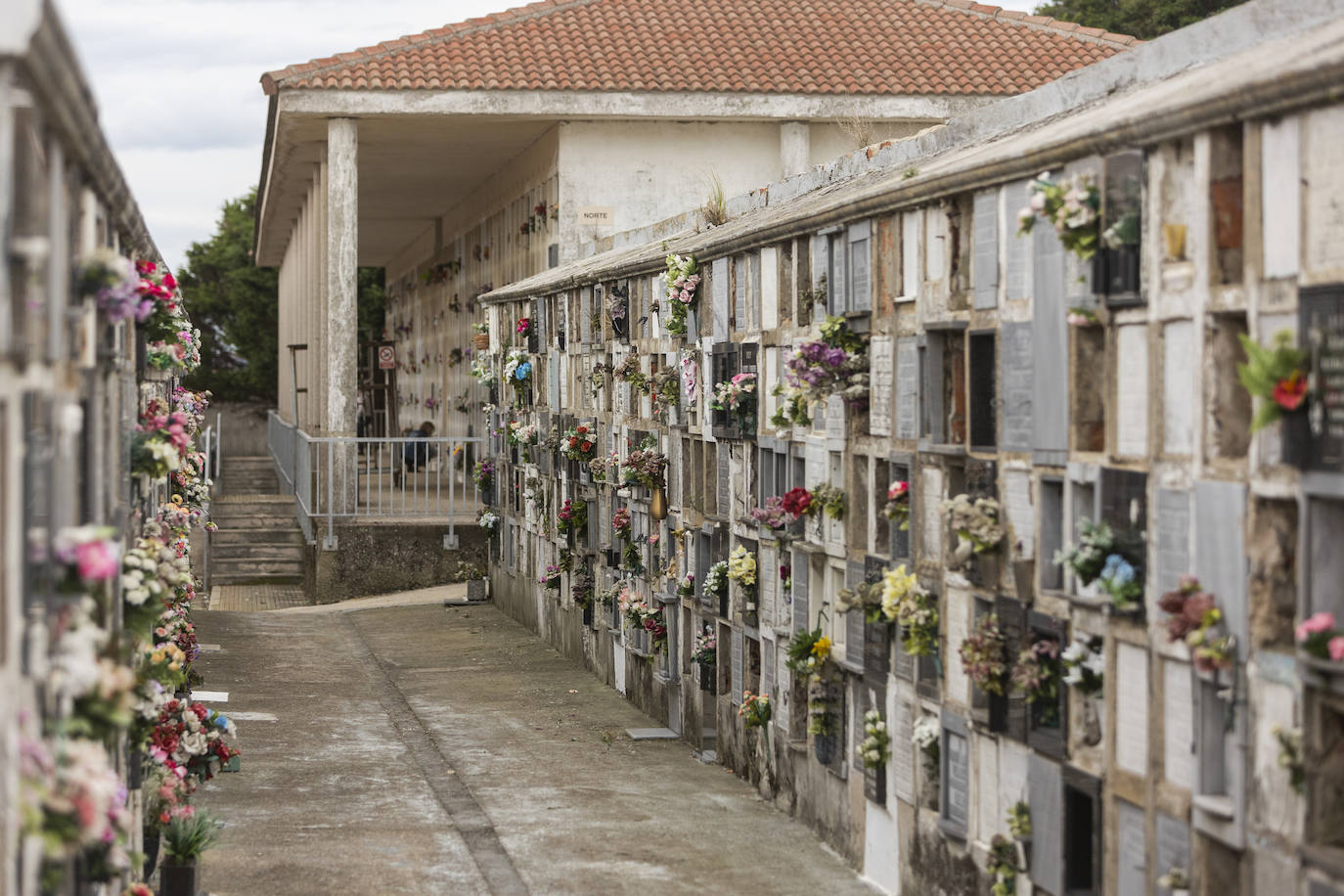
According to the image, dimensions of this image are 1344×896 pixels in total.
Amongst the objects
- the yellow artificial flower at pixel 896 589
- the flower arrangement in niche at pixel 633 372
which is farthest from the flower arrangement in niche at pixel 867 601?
the flower arrangement in niche at pixel 633 372

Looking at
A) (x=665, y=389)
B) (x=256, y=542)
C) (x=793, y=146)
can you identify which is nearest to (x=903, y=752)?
(x=665, y=389)

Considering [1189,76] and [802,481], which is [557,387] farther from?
[1189,76]

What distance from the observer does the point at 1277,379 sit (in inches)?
160

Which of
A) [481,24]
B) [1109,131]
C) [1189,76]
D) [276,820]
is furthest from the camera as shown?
[481,24]

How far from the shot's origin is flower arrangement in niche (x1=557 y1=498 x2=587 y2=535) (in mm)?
12828

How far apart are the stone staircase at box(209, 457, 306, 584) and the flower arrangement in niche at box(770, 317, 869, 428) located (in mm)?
13787

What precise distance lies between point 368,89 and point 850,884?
1392 cm

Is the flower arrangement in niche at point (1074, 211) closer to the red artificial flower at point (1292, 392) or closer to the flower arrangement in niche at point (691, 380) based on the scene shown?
the red artificial flower at point (1292, 392)

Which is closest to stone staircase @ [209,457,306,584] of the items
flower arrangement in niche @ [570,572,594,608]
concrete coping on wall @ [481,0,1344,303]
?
flower arrangement in niche @ [570,572,594,608]

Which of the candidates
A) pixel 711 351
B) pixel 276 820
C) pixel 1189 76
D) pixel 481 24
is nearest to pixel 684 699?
pixel 711 351

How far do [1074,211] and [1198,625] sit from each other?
1244 mm

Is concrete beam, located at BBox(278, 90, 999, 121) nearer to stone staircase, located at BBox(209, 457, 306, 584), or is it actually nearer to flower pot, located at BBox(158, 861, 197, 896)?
stone staircase, located at BBox(209, 457, 306, 584)

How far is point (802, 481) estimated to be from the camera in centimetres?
807

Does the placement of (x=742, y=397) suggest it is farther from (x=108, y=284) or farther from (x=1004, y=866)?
(x=108, y=284)
